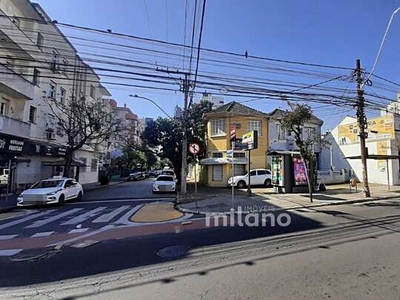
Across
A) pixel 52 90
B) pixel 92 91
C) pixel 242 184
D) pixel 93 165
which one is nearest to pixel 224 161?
pixel 242 184

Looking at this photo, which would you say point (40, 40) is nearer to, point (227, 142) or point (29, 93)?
point (29, 93)

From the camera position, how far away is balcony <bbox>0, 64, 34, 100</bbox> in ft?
58.3

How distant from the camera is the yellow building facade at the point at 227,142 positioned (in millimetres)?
27766

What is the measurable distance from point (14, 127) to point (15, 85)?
2.88 metres

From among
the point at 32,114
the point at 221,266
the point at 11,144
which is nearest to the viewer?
the point at 221,266

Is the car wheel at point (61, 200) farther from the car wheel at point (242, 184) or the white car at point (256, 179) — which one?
the car wheel at point (242, 184)

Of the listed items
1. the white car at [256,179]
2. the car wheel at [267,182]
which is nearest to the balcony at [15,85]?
the white car at [256,179]

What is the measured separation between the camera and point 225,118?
1137 inches

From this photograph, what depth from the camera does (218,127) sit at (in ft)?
95.5

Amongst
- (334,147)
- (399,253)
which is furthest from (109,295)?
(334,147)

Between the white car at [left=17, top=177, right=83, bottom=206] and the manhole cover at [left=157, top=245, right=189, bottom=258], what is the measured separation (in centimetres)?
1091

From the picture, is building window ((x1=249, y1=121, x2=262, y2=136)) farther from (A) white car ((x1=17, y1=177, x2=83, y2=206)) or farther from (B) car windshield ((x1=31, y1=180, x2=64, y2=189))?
(B) car windshield ((x1=31, y1=180, x2=64, y2=189))

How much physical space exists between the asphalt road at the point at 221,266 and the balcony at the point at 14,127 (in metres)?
14.0

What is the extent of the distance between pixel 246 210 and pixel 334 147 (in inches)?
1018
